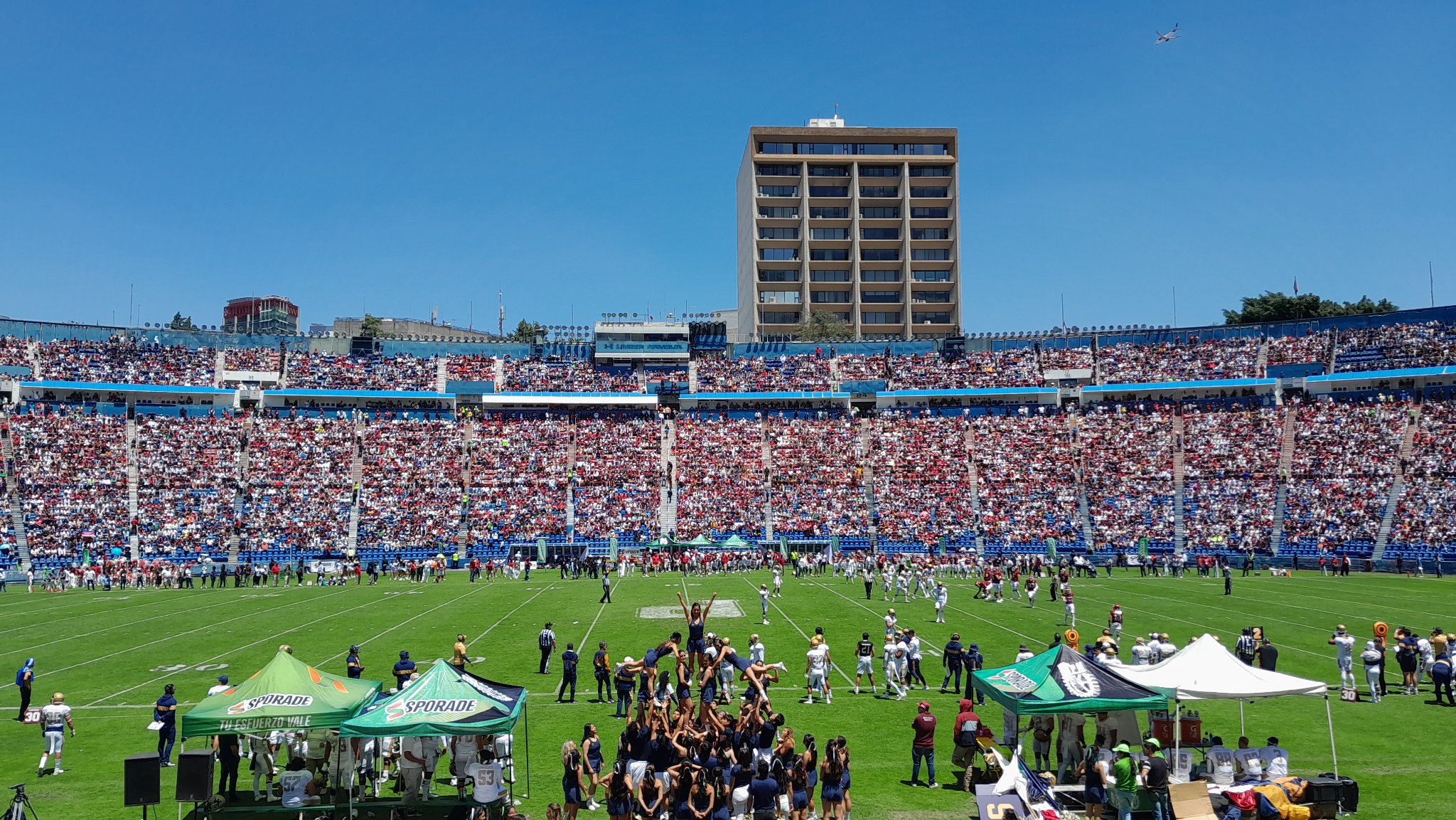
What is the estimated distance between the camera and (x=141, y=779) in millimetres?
13266

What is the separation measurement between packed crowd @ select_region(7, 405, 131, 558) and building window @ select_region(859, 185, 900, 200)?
7310cm

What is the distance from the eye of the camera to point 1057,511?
2373 inches

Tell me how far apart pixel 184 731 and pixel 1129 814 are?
1385cm

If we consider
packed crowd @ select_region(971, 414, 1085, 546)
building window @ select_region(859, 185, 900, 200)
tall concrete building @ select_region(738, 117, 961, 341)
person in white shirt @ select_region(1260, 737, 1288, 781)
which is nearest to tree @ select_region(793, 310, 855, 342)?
tall concrete building @ select_region(738, 117, 961, 341)

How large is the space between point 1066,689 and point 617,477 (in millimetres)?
52446

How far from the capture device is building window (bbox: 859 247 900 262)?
105062mm

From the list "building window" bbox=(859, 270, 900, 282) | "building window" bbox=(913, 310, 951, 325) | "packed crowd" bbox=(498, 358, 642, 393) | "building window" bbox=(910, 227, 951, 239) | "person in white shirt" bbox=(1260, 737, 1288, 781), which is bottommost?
"person in white shirt" bbox=(1260, 737, 1288, 781)

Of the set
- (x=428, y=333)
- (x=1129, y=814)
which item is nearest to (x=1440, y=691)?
(x=1129, y=814)

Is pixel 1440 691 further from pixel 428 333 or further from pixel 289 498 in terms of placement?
pixel 428 333

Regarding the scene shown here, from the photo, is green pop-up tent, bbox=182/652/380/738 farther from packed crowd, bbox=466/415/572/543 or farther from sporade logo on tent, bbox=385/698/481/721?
packed crowd, bbox=466/415/572/543

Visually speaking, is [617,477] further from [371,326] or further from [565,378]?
[371,326]

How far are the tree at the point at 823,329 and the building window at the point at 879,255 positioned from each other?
7.51 meters

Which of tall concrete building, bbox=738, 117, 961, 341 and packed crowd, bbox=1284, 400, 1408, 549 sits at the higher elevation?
tall concrete building, bbox=738, 117, 961, 341

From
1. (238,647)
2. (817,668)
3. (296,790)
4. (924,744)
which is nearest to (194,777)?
(296,790)
